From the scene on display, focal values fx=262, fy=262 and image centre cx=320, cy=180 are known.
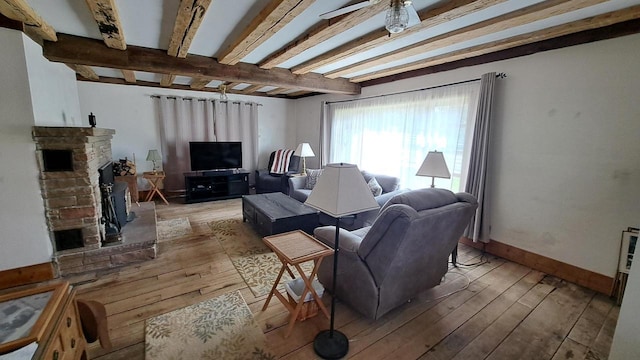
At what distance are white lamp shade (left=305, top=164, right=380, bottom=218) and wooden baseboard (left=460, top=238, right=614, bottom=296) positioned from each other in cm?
247

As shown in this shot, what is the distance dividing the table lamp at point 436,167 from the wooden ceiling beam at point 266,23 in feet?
6.47

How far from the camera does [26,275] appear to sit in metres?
2.42

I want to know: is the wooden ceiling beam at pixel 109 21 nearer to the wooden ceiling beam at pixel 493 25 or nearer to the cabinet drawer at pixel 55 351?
→ the cabinet drawer at pixel 55 351

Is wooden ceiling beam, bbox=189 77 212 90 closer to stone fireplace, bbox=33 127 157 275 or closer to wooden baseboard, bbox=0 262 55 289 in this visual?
stone fireplace, bbox=33 127 157 275

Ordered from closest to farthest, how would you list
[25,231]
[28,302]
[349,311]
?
1. [28,302]
2. [349,311]
3. [25,231]

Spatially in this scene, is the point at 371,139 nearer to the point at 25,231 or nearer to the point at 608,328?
the point at 608,328

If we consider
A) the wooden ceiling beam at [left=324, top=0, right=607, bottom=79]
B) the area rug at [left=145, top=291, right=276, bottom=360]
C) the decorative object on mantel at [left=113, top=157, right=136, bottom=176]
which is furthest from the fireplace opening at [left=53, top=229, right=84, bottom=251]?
the wooden ceiling beam at [left=324, top=0, right=607, bottom=79]

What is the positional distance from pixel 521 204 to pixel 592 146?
81 cm

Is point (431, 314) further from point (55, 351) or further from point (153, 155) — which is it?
point (153, 155)

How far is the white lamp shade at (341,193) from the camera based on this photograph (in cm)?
147

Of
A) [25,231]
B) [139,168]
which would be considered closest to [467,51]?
[25,231]

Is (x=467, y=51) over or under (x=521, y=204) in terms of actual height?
over

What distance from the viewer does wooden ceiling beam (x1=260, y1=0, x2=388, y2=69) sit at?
74.1 inches

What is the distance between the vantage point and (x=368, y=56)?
10.5 ft
